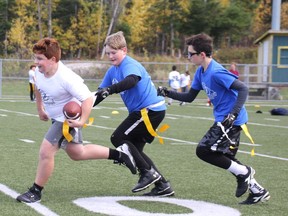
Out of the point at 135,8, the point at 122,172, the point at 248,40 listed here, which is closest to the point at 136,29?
the point at 135,8

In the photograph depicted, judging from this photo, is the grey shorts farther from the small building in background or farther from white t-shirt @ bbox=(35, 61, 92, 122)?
the small building in background

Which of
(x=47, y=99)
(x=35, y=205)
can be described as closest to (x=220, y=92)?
(x=47, y=99)

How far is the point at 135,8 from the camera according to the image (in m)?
58.9

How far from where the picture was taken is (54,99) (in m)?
6.64

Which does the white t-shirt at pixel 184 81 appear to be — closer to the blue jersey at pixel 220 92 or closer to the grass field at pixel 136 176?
the grass field at pixel 136 176

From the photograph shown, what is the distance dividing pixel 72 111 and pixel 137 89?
40.6 inches

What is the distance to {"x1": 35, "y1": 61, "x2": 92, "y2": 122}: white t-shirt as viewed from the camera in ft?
21.4

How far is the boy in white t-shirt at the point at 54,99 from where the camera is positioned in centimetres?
653

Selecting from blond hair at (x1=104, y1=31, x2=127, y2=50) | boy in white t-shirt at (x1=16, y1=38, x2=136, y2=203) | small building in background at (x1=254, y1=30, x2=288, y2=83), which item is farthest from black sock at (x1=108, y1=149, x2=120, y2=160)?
small building in background at (x1=254, y1=30, x2=288, y2=83)

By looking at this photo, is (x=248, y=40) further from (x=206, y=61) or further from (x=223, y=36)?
(x=206, y=61)

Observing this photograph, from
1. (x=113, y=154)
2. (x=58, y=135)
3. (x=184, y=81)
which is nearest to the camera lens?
(x=58, y=135)

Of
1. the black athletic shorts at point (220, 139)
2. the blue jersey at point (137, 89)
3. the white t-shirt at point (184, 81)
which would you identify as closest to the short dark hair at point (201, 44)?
the blue jersey at point (137, 89)

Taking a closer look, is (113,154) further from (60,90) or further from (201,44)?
(201,44)

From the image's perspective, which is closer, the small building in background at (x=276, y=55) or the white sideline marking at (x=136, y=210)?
the white sideline marking at (x=136, y=210)
